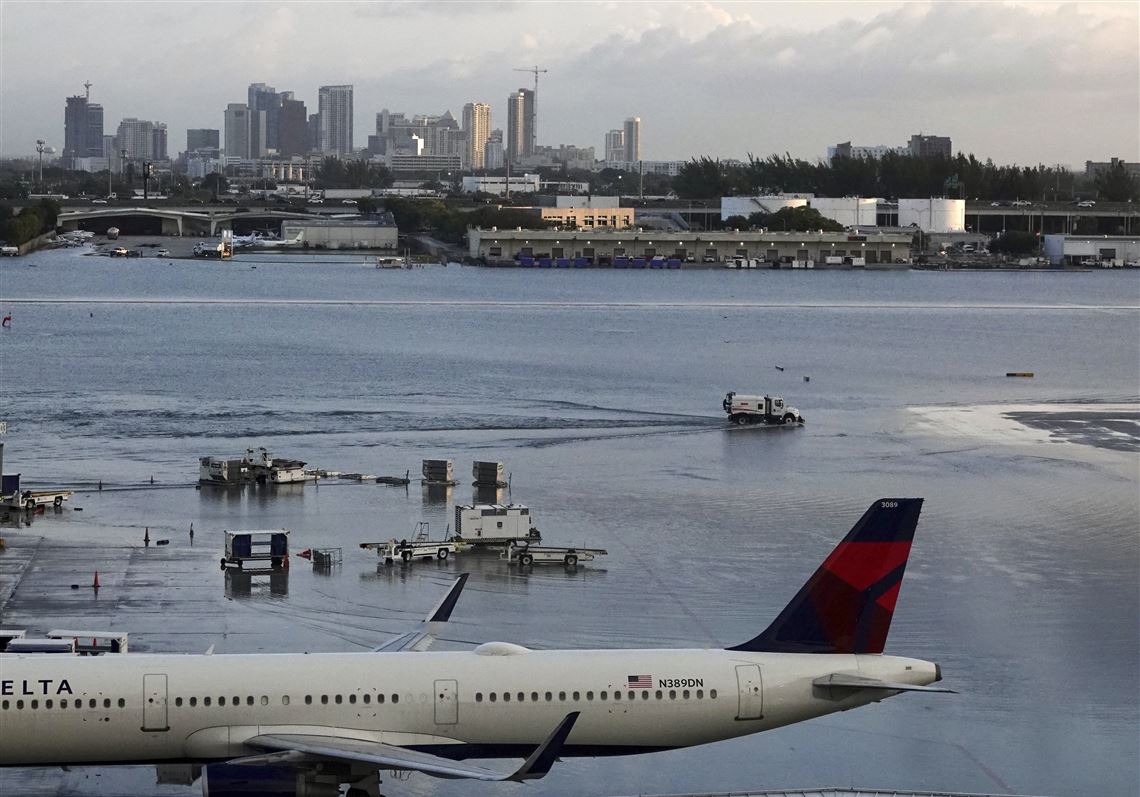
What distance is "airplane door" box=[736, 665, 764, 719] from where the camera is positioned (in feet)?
85.6

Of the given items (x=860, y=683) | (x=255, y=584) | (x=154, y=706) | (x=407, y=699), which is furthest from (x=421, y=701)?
(x=255, y=584)

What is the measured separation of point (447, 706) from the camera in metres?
25.7

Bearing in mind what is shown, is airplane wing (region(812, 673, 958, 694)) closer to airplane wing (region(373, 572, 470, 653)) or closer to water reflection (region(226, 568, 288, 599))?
airplane wing (region(373, 572, 470, 653))

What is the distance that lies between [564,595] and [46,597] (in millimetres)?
13347

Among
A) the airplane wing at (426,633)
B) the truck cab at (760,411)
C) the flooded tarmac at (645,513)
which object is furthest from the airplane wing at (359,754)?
the truck cab at (760,411)

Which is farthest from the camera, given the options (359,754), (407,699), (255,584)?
(255,584)

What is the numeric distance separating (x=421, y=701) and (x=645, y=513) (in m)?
32.2

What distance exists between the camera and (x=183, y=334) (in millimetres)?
136250

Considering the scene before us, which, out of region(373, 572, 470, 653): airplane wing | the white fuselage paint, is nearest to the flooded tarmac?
region(373, 572, 470, 653): airplane wing

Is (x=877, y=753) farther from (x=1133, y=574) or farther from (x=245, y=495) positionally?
(x=245, y=495)

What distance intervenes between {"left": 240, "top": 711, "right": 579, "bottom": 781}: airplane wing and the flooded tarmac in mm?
3762

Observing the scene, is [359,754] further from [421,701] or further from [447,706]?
[447,706]

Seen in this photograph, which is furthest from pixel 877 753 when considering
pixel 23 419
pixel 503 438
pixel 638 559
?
pixel 23 419

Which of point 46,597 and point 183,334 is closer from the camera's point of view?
point 46,597
